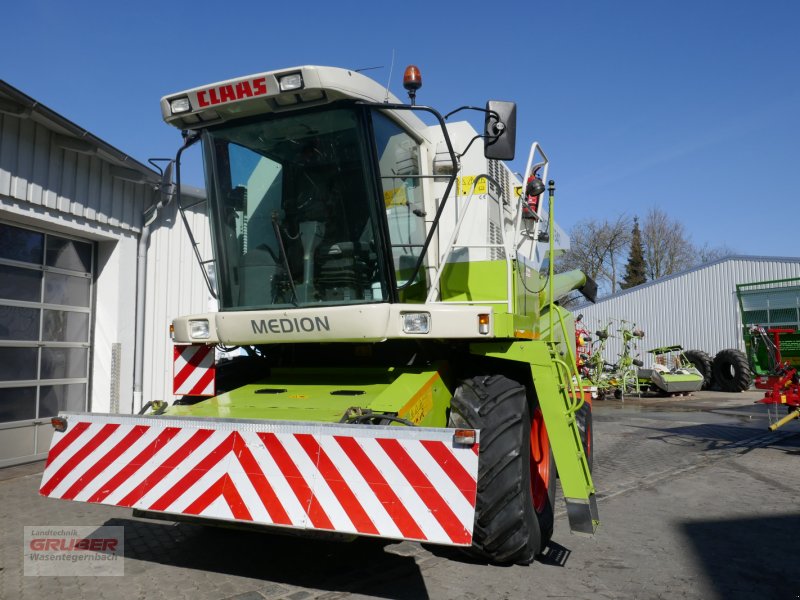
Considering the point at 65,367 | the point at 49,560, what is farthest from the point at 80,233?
the point at 49,560

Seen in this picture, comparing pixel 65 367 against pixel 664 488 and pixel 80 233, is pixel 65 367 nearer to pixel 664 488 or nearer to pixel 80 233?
pixel 80 233

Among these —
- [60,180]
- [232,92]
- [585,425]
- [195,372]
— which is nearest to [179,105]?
[232,92]

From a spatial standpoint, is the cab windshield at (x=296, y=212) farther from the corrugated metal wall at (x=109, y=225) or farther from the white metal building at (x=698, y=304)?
the white metal building at (x=698, y=304)

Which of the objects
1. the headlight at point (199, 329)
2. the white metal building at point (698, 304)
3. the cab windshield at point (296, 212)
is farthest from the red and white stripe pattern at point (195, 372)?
the white metal building at point (698, 304)

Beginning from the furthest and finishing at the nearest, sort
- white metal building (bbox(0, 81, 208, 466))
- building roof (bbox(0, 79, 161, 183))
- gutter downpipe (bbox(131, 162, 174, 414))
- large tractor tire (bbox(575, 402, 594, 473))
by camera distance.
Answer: gutter downpipe (bbox(131, 162, 174, 414)), white metal building (bbox(0, 81, 208, 466)), building roof (bbox(0, 79, 161, 183)), large tractor tire (bbox(575, 402, 594, 473))

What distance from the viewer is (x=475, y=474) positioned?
2.94 meters

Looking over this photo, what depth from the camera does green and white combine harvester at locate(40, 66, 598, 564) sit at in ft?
10.2

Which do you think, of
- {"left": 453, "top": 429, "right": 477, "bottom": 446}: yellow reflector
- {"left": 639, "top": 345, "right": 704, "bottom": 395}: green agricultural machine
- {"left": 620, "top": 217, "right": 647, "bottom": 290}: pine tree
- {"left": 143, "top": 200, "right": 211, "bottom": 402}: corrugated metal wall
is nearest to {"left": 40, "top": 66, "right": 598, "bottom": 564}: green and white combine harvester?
{"left": 453, "top": 429, "right": 477, "bottom": 446}: yellow reflector

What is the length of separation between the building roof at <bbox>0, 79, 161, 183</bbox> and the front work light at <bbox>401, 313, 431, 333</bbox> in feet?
15.8

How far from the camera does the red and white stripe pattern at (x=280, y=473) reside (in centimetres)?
296

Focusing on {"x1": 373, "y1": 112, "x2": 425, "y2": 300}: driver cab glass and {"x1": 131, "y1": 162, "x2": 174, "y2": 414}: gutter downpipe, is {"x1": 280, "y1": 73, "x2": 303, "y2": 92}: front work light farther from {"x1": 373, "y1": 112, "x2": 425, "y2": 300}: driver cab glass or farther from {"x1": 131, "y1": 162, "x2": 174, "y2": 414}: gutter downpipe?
{"x1": 131, "y1": 162, "x2": 174, "y2": 414}: gutter downpipe

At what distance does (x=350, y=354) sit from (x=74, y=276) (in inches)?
196

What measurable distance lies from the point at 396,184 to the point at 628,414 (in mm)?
11133

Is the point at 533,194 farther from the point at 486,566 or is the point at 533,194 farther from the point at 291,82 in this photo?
the point at 486,566
